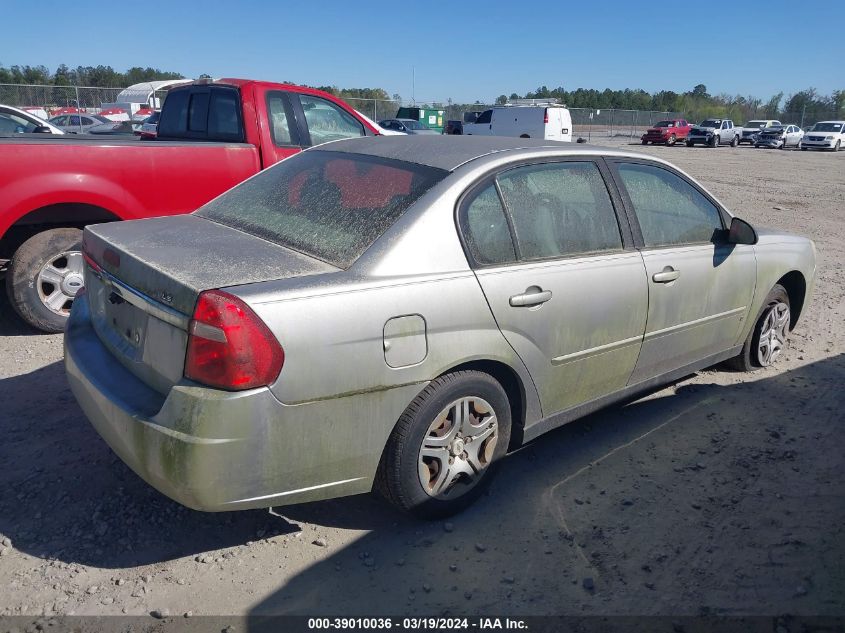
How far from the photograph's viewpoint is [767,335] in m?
4.96

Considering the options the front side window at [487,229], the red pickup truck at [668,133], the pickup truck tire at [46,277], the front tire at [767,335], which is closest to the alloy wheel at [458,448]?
the front side window at [487,229]

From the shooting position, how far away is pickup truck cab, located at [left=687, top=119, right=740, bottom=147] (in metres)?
39.8

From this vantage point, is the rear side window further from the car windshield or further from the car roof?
the car windshield

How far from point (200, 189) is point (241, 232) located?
249 centimetres

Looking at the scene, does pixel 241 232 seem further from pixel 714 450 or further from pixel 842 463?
pixel 842 463

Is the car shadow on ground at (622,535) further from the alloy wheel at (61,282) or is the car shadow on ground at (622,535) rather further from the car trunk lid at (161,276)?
Answer: the alloy wheel at (61,282)

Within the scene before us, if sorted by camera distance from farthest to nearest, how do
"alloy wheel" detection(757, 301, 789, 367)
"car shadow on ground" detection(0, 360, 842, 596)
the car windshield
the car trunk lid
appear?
the car windshield < "alloy wheel" detection(757, 301, 789, 367) < "car shadow on ground" detection(0, 360, 842, 596) < the car trunk lid

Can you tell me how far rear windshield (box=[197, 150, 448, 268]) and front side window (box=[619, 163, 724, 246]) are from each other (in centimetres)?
131

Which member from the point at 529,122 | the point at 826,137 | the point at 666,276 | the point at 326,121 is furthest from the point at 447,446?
the point at 826,137

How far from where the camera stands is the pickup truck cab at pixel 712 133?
39.8 m

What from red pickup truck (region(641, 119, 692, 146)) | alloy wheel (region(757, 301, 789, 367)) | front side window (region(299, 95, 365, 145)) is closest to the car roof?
alloy wheel (region(757, 301, 789, 367))

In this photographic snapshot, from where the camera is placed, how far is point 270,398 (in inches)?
96.4

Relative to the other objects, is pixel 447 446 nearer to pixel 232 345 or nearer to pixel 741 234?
pixel 232 345

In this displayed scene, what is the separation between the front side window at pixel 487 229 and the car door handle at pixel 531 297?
171 millimetres
